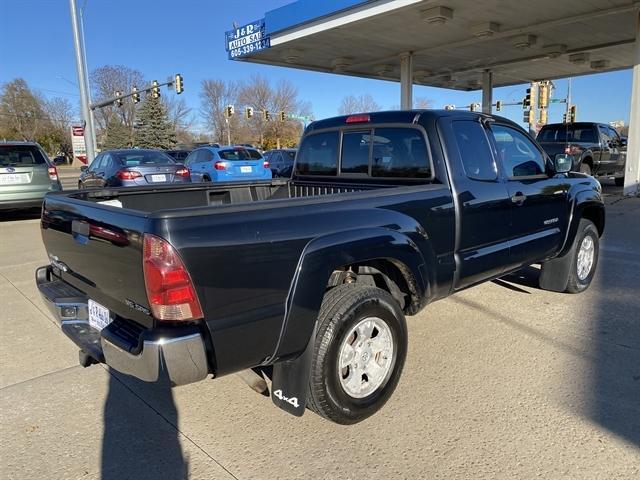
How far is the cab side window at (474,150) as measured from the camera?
3742mm

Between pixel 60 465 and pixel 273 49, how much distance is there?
17521mm

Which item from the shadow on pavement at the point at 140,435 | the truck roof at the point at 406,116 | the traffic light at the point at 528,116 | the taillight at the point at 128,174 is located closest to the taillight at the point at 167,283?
the shadow on pavement at the point at 140,435

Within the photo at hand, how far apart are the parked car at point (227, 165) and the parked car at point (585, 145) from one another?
8.95 meters

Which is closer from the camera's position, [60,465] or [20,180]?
[60,465]

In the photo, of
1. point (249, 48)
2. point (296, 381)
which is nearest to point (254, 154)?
point (249, 48)

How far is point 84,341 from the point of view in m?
2.74

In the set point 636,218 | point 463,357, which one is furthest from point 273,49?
point 463,357

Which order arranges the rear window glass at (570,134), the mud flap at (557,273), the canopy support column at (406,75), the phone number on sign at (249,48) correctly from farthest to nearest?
1. the canopy support column at (406,75)
2. the phone number on sign at (249,48)
3. the rear window glass at (570,134)
4. the mud flap at (557,273)

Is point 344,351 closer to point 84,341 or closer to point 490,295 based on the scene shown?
point 84,341

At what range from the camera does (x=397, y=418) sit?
9.67ft

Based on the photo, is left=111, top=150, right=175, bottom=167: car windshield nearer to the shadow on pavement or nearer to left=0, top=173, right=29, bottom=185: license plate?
left=0, top=173, right=29, bottom=185: license plate

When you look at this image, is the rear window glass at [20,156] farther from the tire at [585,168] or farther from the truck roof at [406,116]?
the tire at [585,168]

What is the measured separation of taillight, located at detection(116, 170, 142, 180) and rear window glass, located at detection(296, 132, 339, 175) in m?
6.68

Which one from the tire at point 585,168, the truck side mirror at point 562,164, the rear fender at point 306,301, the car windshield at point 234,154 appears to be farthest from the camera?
the car windshield at point 234,154
